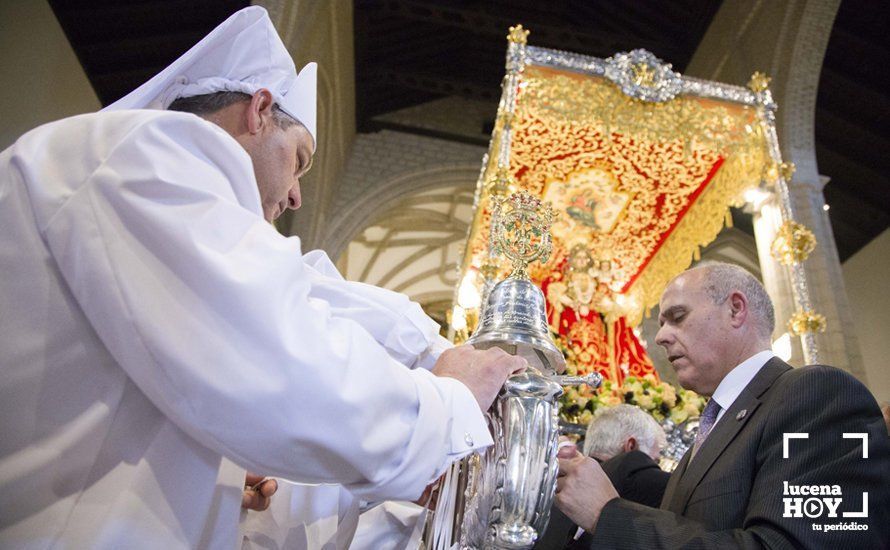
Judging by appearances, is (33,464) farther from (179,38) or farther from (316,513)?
(179,38)

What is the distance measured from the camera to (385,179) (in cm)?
1025

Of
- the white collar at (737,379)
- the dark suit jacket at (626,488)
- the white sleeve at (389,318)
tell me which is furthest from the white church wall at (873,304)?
the white sleeve at (389,318)

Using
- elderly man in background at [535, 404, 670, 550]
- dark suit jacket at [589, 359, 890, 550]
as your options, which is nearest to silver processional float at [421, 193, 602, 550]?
dark suit jacket at [589, 359, 890, 550]

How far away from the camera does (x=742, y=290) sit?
173 cm

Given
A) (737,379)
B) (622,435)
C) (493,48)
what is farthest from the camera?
(493,48)

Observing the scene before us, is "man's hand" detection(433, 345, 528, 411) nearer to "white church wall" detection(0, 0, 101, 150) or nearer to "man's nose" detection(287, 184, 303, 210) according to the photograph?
"man's nose" detection(287, 184, 303, 210)

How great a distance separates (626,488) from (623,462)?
0.09 metres

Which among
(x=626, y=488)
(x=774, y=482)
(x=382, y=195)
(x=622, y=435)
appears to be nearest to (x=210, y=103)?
(x=774, y=482)

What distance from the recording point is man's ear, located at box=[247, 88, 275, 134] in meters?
1.15

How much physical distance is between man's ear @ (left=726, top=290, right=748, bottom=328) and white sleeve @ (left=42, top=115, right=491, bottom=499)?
1.12 meters

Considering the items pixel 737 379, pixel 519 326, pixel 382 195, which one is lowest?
pixel 519 326

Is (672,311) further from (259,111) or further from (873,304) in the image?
(873,304)

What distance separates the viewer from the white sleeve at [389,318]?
3.94 feet

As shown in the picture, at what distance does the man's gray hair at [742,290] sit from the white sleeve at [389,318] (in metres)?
0.88
